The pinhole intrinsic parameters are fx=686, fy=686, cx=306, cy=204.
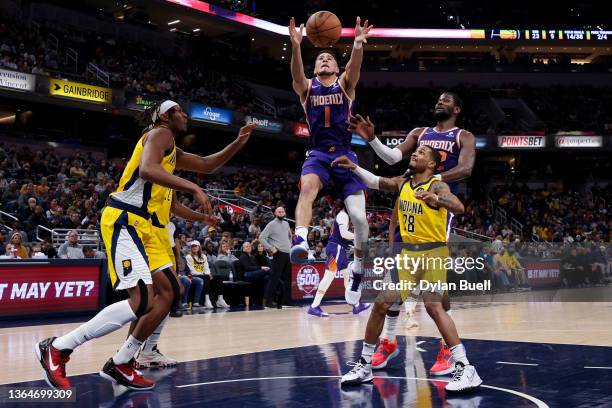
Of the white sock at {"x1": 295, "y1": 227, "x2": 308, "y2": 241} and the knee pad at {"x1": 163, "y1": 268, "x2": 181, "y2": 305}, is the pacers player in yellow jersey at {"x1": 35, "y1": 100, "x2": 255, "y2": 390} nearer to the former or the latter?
the knee pad at {"x1": 163, "y1": 268, "x2": 181, "y2": 305}

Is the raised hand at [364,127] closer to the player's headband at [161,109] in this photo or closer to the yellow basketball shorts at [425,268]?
the yellow basketball shorts at [425,268]

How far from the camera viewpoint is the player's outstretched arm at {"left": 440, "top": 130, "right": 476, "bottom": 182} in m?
6.50

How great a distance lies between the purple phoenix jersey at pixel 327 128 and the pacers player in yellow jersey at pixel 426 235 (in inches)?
37.0

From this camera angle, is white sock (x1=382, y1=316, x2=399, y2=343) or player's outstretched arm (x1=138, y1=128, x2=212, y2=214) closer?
player's outstretched arm (x1=138, y1=128, x2=212, y2=214)

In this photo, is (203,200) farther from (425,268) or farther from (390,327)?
(390,327)

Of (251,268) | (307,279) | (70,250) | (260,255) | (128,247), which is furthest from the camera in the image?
(307,279)

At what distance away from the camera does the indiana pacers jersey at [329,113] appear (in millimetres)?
7141

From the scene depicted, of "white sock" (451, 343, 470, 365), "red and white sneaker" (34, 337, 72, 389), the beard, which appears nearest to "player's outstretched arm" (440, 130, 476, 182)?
the beard

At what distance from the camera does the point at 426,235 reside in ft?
19.3

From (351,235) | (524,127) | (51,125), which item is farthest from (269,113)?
(351,235)

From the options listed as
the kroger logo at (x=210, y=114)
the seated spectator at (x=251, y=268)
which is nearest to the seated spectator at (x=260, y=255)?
the seated spectator at (x=251, y=268)

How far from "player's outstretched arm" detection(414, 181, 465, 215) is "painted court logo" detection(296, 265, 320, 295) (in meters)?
11.4

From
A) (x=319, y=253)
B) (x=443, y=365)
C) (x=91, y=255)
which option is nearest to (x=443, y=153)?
(x=443, y=365)

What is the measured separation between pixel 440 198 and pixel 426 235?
1.44 ft
